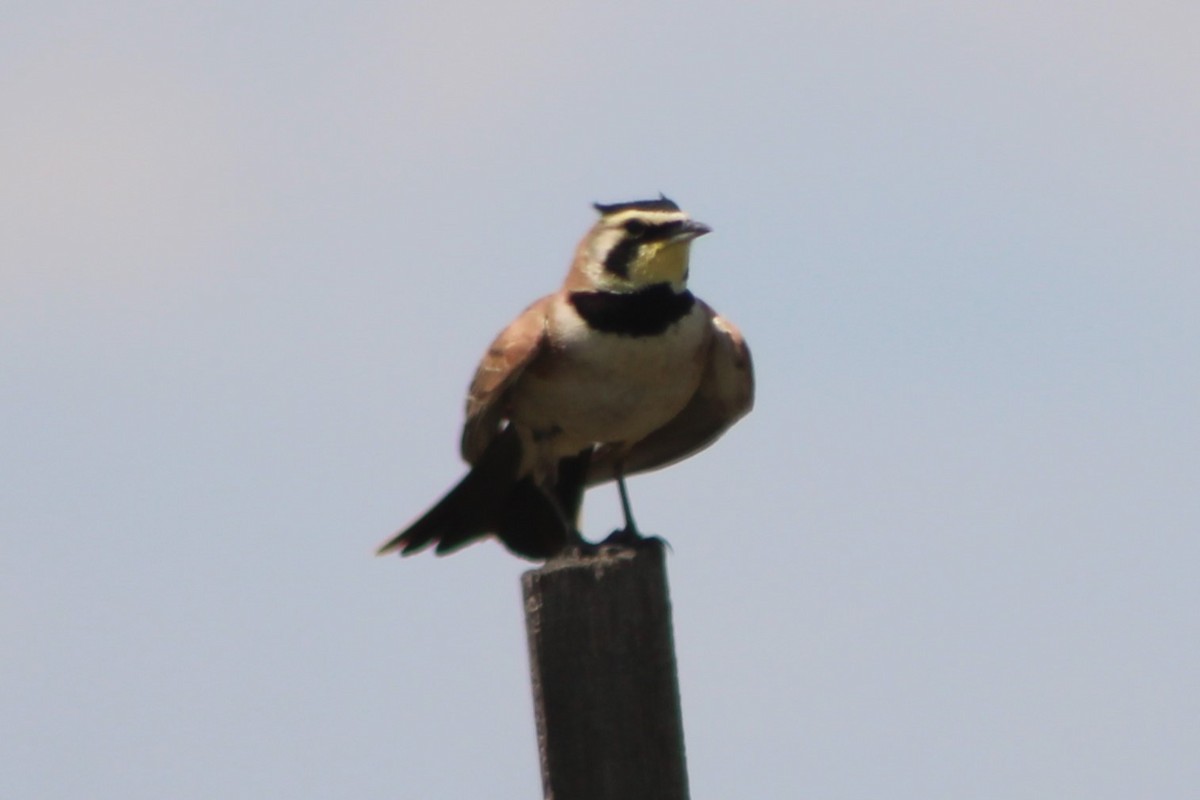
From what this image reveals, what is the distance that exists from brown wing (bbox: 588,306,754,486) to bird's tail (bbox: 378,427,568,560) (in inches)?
16.6

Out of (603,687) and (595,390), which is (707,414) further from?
(603,687)

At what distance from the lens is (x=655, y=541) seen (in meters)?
9.47

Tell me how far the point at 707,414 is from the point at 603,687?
5.57 meters

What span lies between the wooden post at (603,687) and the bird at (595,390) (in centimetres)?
450

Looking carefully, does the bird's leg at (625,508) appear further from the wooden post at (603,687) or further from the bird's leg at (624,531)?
the wooden post at (603,687)

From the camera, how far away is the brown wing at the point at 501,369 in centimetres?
1226

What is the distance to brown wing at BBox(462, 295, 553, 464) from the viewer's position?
40.2 feet

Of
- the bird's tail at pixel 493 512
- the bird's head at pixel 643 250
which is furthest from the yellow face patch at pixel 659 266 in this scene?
the bird's tail at pixel 493 512

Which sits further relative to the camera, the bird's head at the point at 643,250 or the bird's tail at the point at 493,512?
the bird's tail at the point at 493,512

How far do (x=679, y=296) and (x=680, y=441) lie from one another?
104 centimetres

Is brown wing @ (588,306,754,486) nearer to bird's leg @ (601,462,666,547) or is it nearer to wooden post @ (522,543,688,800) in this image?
bird's leg @ (601,462,666,547)

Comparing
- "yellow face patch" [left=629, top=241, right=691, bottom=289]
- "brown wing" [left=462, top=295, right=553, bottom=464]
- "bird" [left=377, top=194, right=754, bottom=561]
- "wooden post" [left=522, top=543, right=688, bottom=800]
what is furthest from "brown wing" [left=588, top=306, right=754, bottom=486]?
"wooden post" [left=522, top=543, right=688, bottom=800]

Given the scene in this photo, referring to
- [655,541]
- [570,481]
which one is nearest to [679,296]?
[570,481]

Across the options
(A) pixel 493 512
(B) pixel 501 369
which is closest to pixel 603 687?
(B) pixel 501 369
